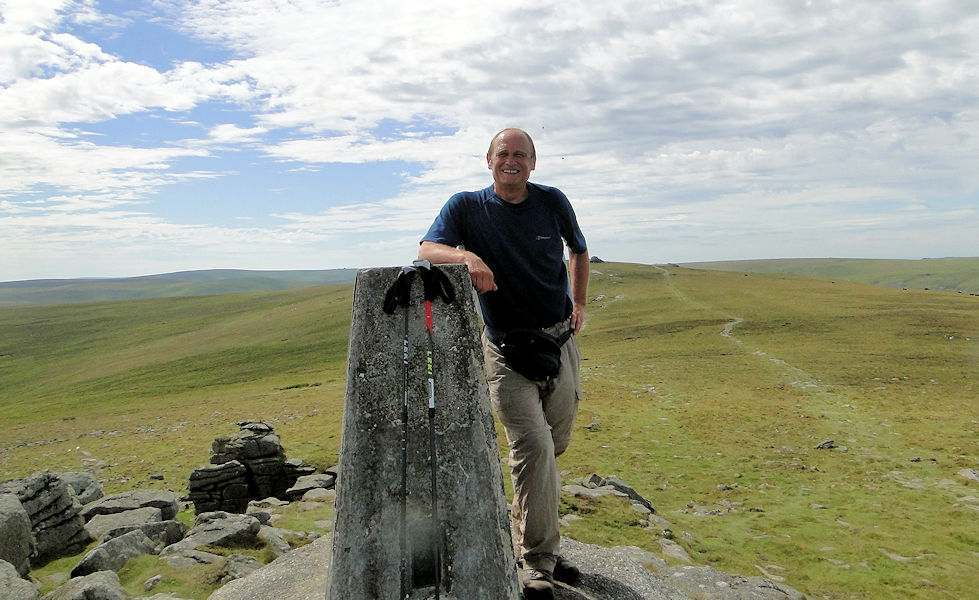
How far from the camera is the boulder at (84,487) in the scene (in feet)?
48.9

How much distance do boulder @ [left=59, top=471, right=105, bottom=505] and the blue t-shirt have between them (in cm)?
1440

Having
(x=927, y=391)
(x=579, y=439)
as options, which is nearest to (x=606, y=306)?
(x=927, y=391)

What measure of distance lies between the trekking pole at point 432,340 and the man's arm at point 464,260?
21cm

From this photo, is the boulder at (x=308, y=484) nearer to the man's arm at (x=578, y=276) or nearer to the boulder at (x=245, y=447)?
the boulder at (x=245, y=447)

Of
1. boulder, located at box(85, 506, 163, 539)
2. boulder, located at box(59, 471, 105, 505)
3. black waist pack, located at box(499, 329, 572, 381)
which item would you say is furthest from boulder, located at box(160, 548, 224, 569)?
boulder, located at box(59, 471, 105, 505)

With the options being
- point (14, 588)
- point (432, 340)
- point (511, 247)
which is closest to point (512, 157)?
point (511, 247)

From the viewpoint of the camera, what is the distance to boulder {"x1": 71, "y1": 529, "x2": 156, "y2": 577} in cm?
870

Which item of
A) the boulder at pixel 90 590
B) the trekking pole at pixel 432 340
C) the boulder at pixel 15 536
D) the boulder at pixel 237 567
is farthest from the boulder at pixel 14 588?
the trekking pole at pixel 432 340

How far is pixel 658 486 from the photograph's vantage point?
49.8ft

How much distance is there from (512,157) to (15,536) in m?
9.89

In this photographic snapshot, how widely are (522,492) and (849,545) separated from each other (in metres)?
8.85

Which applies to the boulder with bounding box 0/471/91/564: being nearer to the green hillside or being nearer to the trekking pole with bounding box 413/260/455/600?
the green hillside

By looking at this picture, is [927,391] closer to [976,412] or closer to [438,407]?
[976,412]

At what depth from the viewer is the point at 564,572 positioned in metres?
5.39
